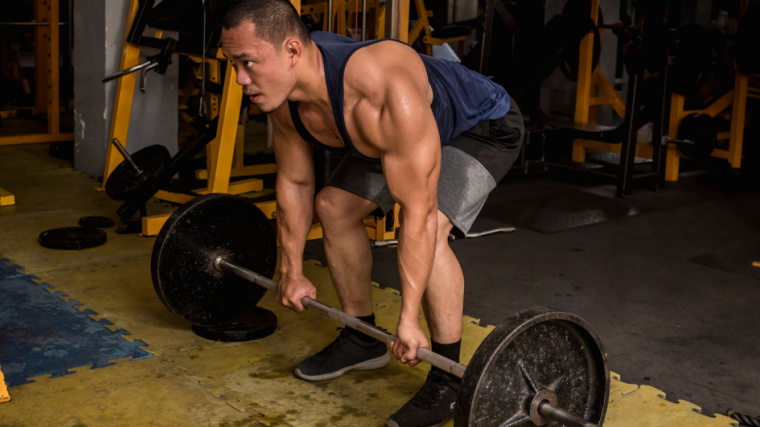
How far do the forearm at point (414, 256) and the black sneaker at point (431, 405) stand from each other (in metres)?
0.31

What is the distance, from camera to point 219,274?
225 centimetres

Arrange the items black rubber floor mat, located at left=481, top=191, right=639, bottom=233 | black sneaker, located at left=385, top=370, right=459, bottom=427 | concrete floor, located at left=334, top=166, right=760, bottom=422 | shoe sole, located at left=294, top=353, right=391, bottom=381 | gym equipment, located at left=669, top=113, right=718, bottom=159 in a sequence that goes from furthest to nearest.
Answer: gym equipment, located at left=669, top=113, right=718, bottom=159 < black rubber floor mat, located at left=481, top=191, right=639, bottom=233 < concrete floor, located at left=334, top=166, right=760, bottom=422 < shoe sole, located at left=294, top=353, right=391, bottom=381 < black sneaker, located at left=385, top=370, right=459, bottom=427

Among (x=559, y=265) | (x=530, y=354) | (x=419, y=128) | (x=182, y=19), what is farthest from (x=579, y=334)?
(x=182, y=19)

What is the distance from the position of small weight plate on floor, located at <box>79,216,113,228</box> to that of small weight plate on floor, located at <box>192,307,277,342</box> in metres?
1.23

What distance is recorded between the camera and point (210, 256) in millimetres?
2232

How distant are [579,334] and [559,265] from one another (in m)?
1.59

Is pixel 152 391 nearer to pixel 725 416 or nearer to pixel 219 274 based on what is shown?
pixel 219 274

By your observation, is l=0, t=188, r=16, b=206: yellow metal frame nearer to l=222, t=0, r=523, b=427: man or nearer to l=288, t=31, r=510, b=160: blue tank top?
l=222, t=0, r=523, b=427: man

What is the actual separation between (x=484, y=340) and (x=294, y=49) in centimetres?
69

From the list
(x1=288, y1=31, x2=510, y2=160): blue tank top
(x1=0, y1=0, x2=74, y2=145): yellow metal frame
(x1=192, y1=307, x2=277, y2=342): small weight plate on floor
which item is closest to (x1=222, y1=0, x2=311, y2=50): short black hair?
(x1=288, y1=31, x2=510, y2=160): blue tank top

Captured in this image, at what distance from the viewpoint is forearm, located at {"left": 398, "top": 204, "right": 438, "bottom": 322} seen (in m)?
1.64

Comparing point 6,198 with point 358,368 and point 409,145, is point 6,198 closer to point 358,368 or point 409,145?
point 358,368

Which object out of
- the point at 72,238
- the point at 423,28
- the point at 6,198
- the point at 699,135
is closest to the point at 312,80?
the point at 72,238

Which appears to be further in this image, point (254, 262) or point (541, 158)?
point (541, 158)
